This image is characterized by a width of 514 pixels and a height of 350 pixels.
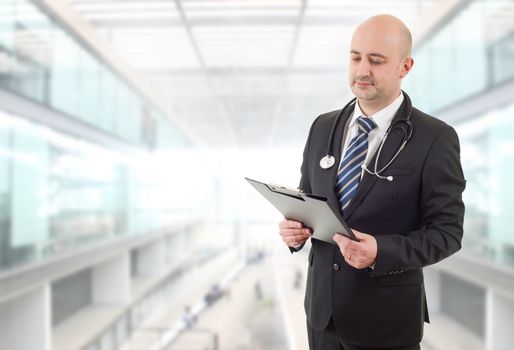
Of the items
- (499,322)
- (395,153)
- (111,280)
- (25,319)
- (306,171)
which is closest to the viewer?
(395,153)

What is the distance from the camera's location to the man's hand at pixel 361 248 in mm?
966

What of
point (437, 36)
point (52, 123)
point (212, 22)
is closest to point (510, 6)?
point (437, 36)

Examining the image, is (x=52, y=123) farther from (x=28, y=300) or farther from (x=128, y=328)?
(x=128, y=328)

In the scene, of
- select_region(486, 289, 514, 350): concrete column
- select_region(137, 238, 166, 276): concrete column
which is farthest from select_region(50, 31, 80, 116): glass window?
select_region(137, 238, 166, 276): concrete column

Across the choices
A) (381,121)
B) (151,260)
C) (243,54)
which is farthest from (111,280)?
(381,121)

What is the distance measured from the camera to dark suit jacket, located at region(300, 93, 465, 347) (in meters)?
1.01

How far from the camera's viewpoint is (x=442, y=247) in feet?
3.31

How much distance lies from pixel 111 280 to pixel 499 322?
20.2ft

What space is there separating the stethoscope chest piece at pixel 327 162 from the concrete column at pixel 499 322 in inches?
193

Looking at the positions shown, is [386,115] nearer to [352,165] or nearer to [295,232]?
[352,165]

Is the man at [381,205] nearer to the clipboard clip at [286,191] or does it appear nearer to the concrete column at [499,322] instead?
the clipboard clip at [286,191]

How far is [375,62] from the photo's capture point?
1082 millimetres

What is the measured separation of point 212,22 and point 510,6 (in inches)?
105

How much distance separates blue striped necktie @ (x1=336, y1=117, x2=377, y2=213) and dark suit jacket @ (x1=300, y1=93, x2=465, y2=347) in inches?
0.9
